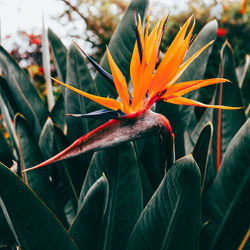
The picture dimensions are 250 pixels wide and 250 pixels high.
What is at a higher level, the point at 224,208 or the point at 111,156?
the point at 111,156

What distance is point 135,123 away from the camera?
1.20 ft

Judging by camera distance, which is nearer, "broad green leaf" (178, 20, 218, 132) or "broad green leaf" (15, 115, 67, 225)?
"broad green leaf" (15, 115, 67, 225)

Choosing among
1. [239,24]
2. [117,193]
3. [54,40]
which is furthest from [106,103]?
[239,24]

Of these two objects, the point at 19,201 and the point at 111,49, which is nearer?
the point at 19,201

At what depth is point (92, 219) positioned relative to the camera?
0.45m

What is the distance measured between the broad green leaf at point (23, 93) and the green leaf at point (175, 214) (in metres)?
0.44

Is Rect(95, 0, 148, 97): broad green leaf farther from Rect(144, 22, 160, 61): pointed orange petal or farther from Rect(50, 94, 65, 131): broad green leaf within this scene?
Rect(144, 22, 160, 61): pointed orange petal

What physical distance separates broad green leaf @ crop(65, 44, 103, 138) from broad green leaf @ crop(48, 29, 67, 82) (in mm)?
176

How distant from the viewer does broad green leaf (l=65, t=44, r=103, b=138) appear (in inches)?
25.4

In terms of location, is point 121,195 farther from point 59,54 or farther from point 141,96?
point 59,54

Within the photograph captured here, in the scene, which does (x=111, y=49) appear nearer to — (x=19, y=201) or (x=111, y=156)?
(x=111, y=156)

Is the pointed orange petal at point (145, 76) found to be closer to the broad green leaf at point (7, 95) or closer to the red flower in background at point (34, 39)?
the broad green leaf at point (7, 95)

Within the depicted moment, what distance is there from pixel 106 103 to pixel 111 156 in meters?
0.12

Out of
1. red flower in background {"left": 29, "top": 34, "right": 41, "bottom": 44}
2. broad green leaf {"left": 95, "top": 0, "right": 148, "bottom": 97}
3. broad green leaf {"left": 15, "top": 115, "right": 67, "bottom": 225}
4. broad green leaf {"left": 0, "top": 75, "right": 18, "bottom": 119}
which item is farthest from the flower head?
red flower in background {"left": 29, "top": 34, "right": 41, "bottom": 44}
